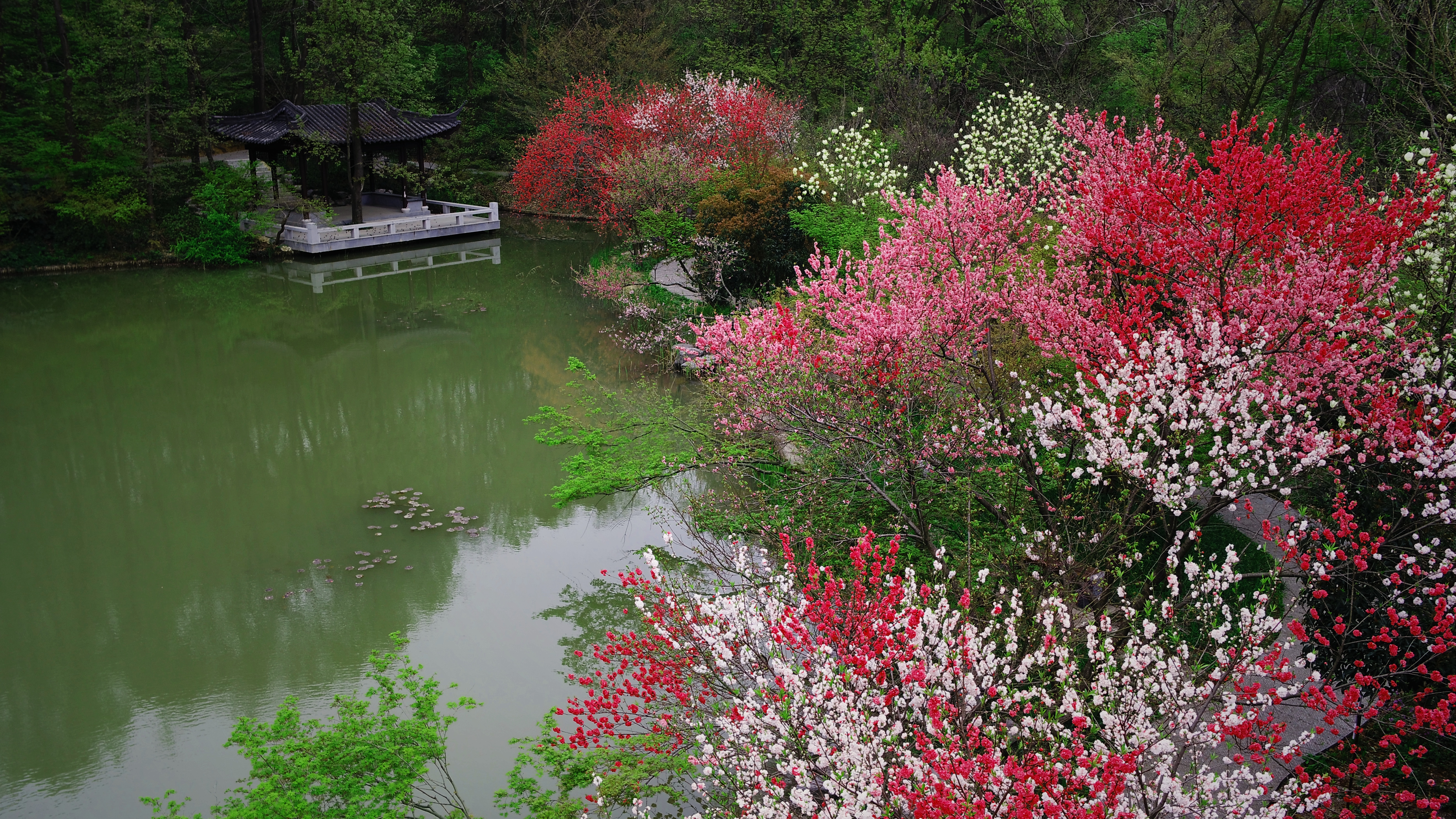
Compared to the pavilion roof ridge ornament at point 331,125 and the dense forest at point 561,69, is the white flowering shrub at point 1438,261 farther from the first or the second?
the pavilion roof ridge ornament at point 331,125

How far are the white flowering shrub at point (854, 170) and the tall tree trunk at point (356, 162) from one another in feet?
39.1

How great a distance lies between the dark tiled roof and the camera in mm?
21312

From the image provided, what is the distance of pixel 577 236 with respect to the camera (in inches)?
945

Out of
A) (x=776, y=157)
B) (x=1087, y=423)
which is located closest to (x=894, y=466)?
(x=1087, y=423)

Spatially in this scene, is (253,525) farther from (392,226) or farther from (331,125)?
(331,125)

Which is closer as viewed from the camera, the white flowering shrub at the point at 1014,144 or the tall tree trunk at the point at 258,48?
the white flowering shrub at the point at 1014,144

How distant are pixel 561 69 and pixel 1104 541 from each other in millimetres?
22931

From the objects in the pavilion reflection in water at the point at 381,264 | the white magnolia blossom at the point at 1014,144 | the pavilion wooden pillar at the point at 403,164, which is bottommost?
the pavilion reflection in water at the point at 381,264

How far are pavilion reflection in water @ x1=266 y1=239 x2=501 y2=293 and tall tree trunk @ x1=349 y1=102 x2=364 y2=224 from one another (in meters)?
1.29

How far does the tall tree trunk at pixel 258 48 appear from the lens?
25.4 m

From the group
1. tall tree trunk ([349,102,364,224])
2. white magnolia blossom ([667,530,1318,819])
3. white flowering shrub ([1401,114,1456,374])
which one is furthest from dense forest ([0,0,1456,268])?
white magnolia blossom ([667,530,1318,819])

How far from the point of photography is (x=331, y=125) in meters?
22.2

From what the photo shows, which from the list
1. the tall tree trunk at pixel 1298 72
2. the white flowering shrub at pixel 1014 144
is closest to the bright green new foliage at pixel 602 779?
the white flowering shrub at pixel 1014 144

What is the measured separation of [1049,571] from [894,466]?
4.89 feet
